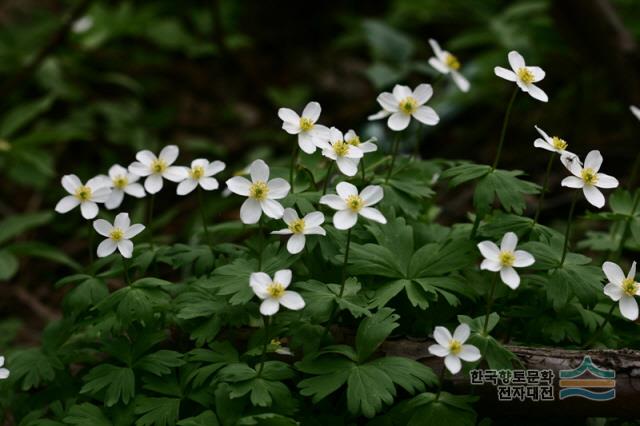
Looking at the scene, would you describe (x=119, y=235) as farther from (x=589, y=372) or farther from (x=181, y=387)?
(x=589, y=372)

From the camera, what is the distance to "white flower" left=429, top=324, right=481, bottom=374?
6.06ft

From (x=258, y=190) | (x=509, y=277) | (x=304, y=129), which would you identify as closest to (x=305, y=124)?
(x=304, y=129)

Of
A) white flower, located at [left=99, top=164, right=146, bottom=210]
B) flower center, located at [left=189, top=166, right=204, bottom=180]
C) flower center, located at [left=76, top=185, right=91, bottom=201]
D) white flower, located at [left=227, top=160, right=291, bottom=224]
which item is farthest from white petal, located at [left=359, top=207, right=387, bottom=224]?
flower center, located at [left=76, top=185, right=91, bottom=201]

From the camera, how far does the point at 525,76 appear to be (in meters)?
2.21

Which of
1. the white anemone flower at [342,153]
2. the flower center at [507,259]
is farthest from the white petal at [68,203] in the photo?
the flower center at [507,259]

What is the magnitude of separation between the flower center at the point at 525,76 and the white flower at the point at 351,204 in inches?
22.4

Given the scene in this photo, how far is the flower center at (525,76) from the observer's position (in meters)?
2.21

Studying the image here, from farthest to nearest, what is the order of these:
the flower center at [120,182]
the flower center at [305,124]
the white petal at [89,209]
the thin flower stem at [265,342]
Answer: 1. the flower center at [120,182]
2. the white petal at [89,209]
3. the flower center at [305,124]
4. the thin flower stem at [265,342]

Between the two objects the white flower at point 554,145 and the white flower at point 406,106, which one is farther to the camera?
the white flower at point 406,106

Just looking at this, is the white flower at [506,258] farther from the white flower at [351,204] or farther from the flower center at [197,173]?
the flower center at [197,173]

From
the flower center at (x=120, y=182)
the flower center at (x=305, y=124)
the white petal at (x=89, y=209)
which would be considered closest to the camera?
the flower center at (x=305, y=124)

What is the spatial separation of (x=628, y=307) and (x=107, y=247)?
1429 mm

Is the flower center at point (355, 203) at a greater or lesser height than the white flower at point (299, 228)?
greater

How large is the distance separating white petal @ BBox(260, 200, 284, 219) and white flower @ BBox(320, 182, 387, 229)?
0.40 feet
